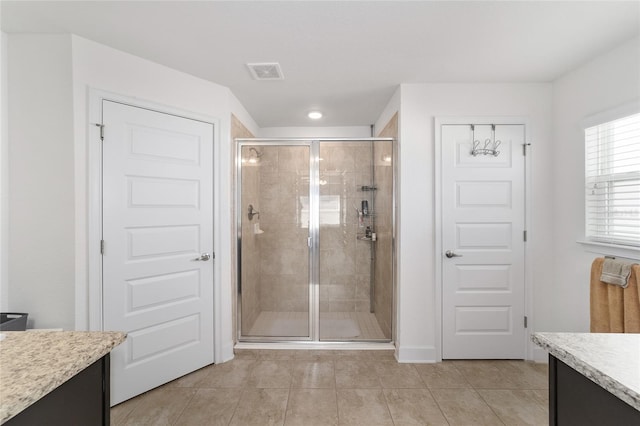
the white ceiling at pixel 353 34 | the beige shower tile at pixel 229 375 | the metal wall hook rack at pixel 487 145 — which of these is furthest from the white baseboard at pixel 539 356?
the beige shower tile at pixel 229 375

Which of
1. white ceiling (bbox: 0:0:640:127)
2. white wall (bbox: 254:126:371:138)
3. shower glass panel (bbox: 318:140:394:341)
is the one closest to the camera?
white ceiling (bbox: 0:0:640:127)

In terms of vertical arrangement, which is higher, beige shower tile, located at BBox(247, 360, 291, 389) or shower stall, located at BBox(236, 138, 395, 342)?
shower stall, located at BBox(236, 138, 395, 342)

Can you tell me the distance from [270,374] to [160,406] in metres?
0.80

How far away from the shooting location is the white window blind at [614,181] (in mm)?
2064

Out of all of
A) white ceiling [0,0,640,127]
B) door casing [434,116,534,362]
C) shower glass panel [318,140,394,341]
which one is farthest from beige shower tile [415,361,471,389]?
white ceiling [0,0,640,127]

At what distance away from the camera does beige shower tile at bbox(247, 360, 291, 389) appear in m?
2.38

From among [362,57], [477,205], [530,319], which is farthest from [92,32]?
[530,319]

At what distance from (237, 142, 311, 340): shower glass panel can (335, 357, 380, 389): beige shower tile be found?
1.84 ft

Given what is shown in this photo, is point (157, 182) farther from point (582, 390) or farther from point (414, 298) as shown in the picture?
point (582, 390)

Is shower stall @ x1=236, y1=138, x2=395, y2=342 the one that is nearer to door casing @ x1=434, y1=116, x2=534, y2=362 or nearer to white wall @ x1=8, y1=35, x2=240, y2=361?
door casing @ x1=434, y1=116, x2=534, y2=362

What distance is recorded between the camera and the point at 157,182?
2344mm

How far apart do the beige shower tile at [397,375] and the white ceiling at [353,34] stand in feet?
8.12

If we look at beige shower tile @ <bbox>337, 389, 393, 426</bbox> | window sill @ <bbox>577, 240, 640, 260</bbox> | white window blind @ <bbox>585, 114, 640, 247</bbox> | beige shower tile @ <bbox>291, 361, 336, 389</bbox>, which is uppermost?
white window blind @ <bbox>585, 114, 640, 247</bbox>

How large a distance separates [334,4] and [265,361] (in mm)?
2757
